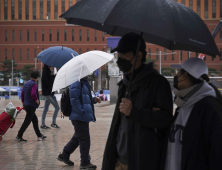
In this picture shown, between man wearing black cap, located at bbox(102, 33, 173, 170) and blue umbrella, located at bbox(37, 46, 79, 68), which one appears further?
blue umbrella, located at bbox(37, 46, 79, 68)

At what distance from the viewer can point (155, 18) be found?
2.56 meters

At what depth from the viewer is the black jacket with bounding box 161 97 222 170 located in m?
2.19

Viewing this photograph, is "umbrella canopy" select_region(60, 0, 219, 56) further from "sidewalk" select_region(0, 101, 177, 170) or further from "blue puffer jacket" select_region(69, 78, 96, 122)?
"sidewalk" select_region(0, 101, 177, 170)

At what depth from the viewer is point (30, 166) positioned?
18.4ft

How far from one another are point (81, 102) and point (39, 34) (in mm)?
73676

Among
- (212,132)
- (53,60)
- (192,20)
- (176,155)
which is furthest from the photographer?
(53,60)

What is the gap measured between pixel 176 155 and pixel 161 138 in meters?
0.23

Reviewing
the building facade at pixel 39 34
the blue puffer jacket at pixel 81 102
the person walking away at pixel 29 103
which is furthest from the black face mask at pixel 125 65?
the building facade at pixel 39 34

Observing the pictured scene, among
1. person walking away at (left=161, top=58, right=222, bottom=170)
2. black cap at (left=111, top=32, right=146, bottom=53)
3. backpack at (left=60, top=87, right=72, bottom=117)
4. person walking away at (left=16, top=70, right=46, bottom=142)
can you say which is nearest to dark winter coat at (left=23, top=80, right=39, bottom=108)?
person walking away at (left=16, top=70, right=46, bottom=142)

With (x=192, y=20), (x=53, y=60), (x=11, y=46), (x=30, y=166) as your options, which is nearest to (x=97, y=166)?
(x=30, y=166)

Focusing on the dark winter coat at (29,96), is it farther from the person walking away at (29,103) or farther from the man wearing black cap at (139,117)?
the man wearing black cap at (139,117)

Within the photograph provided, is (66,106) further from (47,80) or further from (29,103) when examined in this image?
(47,80)

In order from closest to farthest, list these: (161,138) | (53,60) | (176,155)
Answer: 1. (176,155)
2. (161,138)
3. (53,60)

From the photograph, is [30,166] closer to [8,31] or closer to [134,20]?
[134,20]
